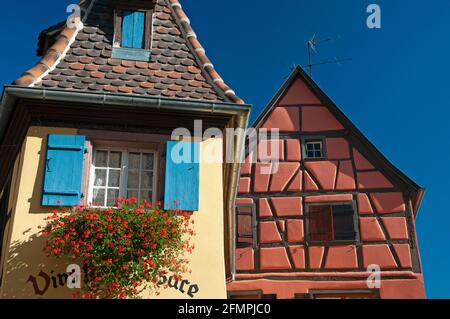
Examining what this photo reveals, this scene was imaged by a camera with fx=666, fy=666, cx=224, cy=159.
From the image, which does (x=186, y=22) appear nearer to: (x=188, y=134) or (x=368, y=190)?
(x=188, y=134)

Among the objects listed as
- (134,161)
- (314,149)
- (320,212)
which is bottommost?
(134,161)

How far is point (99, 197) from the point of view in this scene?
8148 millimetres

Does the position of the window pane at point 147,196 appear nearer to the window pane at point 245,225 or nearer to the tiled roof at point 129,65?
the tiled roof at point 129,65

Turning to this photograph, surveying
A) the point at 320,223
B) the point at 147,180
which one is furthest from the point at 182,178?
the point at 320,223

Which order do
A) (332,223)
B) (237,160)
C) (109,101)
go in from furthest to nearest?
(332,223) < (237,160) < (109,101)

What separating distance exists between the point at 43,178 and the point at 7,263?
1.09 metres

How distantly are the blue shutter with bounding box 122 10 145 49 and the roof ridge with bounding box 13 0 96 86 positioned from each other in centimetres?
58

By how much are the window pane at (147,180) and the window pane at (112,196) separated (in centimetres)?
34

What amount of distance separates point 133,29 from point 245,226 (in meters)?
6.80

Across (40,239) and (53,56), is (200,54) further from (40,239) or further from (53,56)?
(40,239)

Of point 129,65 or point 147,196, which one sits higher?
point 129,65

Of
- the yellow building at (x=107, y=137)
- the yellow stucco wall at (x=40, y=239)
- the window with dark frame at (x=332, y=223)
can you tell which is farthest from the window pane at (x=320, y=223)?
the yellow stucco wall at (x=40, y=239)

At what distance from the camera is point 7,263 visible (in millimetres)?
7305
